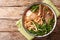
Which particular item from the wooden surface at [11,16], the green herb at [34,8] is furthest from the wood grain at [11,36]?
the green herb at [34,8]

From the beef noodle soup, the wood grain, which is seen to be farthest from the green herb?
the wood grain

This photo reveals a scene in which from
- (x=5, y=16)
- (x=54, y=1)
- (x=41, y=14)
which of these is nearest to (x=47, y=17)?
(x=41, y=14)

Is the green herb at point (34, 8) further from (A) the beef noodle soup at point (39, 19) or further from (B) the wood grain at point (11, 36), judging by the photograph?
(B) the wood grain at point (11, 36)

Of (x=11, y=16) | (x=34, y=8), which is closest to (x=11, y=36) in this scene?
(x=11, y=16)

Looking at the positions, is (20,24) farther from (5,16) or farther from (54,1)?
(54,1)

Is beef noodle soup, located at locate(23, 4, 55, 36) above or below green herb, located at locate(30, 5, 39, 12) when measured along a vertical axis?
below

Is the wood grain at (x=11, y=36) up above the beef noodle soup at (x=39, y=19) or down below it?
below

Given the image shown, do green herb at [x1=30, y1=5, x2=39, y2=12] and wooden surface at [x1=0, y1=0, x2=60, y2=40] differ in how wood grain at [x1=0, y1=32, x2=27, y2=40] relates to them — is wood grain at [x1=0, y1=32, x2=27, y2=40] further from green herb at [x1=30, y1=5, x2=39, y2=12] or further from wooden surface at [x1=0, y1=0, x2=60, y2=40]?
green herb at [x1=30, y1=5, x2=39, y2=12]

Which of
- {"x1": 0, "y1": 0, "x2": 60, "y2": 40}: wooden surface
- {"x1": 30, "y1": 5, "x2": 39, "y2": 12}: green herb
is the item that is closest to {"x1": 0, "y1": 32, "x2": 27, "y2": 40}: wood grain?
{"x1": 0, "y1": 0, "x2": 60, "y2": 40}: wooden surface
